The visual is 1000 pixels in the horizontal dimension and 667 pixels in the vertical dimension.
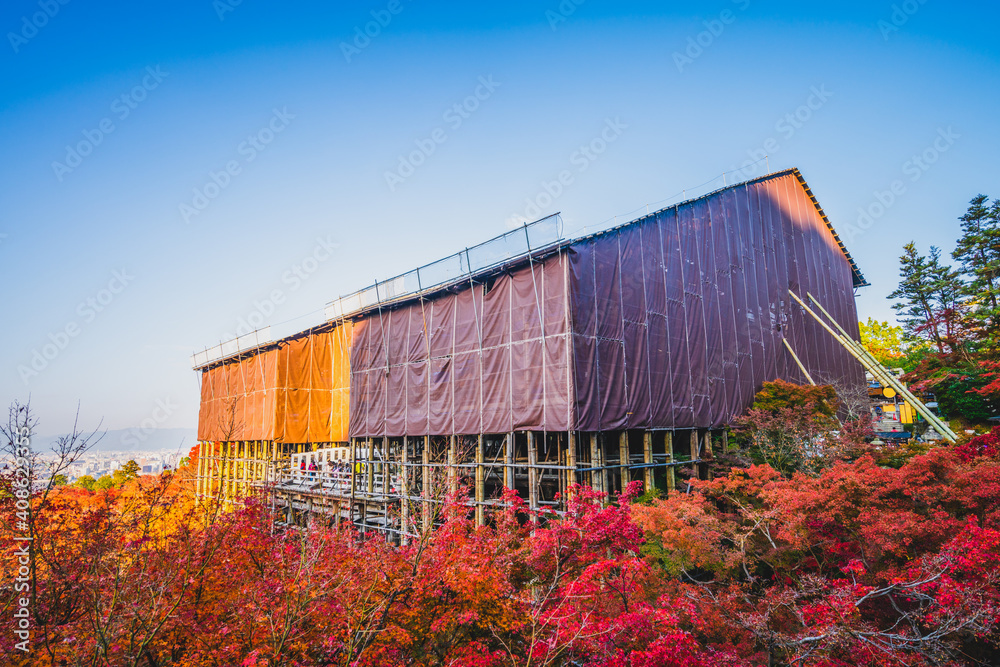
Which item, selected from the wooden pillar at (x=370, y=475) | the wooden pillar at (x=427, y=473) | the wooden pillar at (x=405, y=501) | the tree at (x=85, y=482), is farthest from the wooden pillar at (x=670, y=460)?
the tree at (x=85, y=482)

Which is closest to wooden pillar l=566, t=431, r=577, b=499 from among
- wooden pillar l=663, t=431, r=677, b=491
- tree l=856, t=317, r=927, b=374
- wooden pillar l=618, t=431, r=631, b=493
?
wooden pillar l=618, t=431, r=631, b=493

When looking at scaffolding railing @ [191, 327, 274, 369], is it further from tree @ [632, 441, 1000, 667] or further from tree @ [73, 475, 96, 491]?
tree @ [632, 441, 1000, 667]

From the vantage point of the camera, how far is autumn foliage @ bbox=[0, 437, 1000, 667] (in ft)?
20.6

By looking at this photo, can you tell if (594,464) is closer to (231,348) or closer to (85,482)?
(231,348)

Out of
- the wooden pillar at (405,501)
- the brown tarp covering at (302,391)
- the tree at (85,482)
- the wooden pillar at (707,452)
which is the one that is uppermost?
the brown tarp covering at (302,391)

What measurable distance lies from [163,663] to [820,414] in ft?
67.0

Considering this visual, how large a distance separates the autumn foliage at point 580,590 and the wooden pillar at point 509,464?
12.8 ft

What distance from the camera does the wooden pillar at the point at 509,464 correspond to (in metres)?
15.1

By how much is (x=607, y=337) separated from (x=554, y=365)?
7.17 ft

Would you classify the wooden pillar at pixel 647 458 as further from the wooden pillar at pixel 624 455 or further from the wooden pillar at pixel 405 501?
the wooden pillar at pixel 405 501

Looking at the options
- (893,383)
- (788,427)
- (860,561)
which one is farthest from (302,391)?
(893,383)

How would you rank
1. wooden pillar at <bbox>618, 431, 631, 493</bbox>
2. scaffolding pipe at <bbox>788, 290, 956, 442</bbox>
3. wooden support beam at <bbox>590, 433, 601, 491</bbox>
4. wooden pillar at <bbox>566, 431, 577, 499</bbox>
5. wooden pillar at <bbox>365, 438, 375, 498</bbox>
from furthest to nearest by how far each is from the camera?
wooden pillar at <bbox>365, 438, 375, 498</bbox>, scaffolding pipe at <bbox>788, 290, 956, 442</bbox>, wooden pillar at <bbox>618, 431, 631, 493</bbox>, wooden support beam at <bbox>590, 433, 601, 491</bbox>, wooden pillar at <bbox>566, 431, 577, 499</bbox>

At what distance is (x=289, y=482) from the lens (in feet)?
84.0

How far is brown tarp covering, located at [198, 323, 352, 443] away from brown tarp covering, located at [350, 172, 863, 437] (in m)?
5.55
